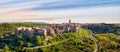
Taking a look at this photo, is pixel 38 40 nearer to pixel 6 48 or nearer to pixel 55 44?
pixel 55 44

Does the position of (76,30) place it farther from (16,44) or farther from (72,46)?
(16,44)

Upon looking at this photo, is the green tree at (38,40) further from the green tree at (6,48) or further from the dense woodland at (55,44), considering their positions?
the green tree at (6,48)

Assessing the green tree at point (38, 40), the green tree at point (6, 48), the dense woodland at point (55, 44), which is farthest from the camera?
the green tree at point (38, 40)

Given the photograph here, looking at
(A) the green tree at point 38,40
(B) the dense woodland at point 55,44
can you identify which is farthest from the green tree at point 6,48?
(A) the green tree at point 38,40

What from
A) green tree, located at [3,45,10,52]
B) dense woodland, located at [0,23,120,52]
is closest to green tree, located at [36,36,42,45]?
dense woodland, located at [0,23,120,52]

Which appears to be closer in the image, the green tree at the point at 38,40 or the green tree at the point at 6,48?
the green tree at the point at 6,48

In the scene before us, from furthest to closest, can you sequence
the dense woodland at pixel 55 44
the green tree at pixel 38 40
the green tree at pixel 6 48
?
the green tree at pixel 38 40
the dense woodland at pixel 55 44
the green tree at pixel 6 48

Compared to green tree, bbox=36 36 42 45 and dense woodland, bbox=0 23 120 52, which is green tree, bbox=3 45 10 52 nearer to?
dense woodland, bbox=0 23 120 52

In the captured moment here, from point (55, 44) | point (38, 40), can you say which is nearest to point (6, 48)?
point (38, 40)

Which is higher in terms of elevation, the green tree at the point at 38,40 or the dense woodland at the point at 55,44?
the green tree at the point at 38,40

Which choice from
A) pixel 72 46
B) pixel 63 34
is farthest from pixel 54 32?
pixel 72 46

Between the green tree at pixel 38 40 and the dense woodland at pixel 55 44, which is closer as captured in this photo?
the dense woodland at pixel 55 44
